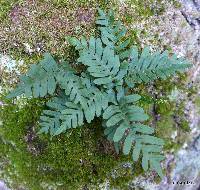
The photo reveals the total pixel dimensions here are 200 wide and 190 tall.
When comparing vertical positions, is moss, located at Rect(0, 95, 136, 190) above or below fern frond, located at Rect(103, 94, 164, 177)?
below

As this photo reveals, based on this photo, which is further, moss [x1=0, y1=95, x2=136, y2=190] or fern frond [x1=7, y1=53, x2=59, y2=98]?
moss [x1=0, y1=95, x2=136, y2=190]

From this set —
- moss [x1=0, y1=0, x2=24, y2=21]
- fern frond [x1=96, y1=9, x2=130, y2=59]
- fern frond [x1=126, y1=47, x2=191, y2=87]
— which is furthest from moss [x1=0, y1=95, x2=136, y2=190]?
moss [x1=0, y1=0, x2=24, y2=21]

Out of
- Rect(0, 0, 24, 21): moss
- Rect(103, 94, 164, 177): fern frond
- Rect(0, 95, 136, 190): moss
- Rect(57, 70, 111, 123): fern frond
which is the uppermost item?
Rect(0, 0, 24, 21): moss

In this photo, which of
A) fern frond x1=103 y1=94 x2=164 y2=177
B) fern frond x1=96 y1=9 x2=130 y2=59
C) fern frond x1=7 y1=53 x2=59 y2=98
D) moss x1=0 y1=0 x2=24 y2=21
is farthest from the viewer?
moss x1=0 y1=0 x2=24 y2=21

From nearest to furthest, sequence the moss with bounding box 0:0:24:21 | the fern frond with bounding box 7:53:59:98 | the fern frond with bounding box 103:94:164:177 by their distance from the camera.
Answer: the fern frond with bounding box 103:94:164:177, the fern frond with bounding box 7:53:59:98, the moss with bounding box 0:0:24:21

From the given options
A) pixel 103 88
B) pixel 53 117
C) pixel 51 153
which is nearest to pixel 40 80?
pixel 53 117

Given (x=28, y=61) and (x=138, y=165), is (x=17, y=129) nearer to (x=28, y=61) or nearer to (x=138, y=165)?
(x=28, y=61)

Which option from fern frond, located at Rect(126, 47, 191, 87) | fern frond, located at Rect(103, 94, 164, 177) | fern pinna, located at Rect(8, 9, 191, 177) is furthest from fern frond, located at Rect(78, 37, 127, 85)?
fern frond, located at Rect(103, 94, 164, 177)

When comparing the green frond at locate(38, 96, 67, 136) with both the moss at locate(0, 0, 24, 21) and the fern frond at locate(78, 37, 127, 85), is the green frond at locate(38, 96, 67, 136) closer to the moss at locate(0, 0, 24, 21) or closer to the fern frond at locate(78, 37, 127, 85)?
the fern frond at locate(78, 37, 127, 85)
